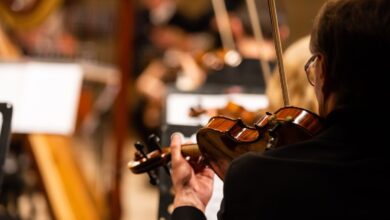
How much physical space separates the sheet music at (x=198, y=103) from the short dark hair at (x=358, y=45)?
0.98 metres

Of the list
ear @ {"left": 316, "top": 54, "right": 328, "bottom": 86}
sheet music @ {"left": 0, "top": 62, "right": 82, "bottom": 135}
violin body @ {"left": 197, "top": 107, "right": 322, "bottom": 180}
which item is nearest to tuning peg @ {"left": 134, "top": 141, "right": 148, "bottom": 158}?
violin body @ {"left": 197, "top": 107, "right": 322, "bottom": 180}

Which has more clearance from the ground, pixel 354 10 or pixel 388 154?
pixel 354 10

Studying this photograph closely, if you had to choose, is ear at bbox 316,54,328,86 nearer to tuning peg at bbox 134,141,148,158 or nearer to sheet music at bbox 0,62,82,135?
tuning peg at bbox 134,141,148,158

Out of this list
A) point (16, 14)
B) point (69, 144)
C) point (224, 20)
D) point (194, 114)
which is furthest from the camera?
point (224, 20)

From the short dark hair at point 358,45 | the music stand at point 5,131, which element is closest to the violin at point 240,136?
the short dark hair at point 358,45

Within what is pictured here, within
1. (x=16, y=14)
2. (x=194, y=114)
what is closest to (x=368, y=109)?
(x=194, y=114)

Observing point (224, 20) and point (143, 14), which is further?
point (143, 14)

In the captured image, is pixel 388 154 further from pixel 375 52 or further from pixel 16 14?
pixel 16 14

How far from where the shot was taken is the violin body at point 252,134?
1.26 metres

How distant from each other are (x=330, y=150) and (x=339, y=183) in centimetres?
5

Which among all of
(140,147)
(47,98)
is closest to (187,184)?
(140,147)

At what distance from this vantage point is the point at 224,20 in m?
4.41

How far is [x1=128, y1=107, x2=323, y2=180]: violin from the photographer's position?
127 cm

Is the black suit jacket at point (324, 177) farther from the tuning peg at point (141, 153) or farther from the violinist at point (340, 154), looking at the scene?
the tuning peg at point (141, 153)
